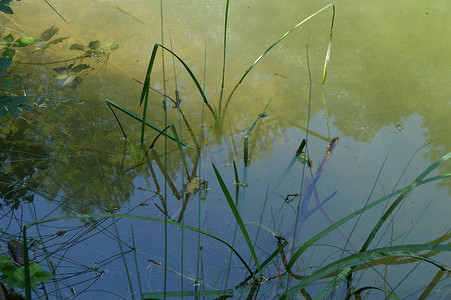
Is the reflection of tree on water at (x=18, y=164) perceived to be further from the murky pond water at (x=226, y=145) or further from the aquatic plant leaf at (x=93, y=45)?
the aquatic plant leaf at (x=93, y=45)

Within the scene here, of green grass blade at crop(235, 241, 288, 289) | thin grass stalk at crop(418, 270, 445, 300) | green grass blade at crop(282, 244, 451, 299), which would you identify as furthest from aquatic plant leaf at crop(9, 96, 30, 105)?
thin grass stalk at crop(418, 270, 445, 300)

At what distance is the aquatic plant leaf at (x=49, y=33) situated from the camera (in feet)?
7.40

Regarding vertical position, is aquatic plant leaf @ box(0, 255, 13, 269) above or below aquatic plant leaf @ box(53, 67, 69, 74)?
below

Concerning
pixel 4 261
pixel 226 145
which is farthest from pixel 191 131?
pixel 4 261

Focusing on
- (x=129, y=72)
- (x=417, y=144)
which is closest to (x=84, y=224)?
(x=129, y=72)

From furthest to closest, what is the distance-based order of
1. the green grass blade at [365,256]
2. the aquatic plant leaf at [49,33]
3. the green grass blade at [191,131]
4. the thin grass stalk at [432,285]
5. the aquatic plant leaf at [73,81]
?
1. the aquatic plant leaf at [49,33]
2. the aquatic plant leaf at [73,81]
3. the green grass blade at [191,131]
4. the thin grass stalk at [432,285]
5. the green grass blade at [365,256]

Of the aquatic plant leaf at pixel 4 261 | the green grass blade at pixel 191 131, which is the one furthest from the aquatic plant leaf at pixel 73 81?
the aquatic plant leaf at pixel 4 261

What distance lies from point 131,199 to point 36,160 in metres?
0.41

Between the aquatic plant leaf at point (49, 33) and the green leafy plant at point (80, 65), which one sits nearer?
the green leafy plant at point (80, 65)

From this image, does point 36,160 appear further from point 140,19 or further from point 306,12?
point 306,12

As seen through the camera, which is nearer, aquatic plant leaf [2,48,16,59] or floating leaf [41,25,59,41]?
aquatic plant leaf [2,48,16,59]

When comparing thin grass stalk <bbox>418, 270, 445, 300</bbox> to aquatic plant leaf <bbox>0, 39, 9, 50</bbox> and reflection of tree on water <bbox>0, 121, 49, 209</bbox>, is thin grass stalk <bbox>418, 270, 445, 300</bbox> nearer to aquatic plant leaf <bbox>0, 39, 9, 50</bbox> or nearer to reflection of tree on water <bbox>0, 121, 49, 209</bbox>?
reflection of tree on water <bbox>0, 121, 49, 209</bbox>

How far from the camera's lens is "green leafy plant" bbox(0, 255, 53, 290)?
3.87 feet

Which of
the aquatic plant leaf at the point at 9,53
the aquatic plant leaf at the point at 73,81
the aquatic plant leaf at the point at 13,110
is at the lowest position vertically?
the aquatic plant leaf at the point at 13,110
